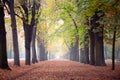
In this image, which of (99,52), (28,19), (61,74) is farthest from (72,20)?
(61,74)

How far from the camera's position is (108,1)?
16.0 metres

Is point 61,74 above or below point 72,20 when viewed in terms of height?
below

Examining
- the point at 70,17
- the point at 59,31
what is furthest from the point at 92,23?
the point at 59,31

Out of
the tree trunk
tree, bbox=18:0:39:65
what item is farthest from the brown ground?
tree, bbox=18:0:39:65

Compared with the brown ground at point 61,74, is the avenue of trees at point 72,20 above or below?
above

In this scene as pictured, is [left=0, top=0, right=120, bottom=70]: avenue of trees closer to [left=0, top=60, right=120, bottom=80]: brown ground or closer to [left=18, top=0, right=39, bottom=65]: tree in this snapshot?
[left=18, top=0, right=39, bottom=65]: tree

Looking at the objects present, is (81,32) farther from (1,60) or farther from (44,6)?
(1,60)

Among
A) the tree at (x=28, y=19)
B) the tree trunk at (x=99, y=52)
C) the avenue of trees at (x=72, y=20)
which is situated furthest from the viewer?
the tree at (x=28, y=19)

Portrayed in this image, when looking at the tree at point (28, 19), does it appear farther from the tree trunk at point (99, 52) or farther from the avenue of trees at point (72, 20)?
the tree trunk at point (99, 52)

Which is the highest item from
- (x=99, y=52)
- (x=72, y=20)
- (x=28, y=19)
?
(x=28, y=19)

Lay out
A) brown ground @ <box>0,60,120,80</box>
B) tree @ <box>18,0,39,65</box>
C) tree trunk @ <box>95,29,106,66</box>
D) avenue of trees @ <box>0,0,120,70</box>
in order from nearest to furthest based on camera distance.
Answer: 1. brown ground @ <box>0,60,120,80</box>
2. avenue of trees @ <box>0,0,120,70</box>
3. tree trunk @ <box>95,29,106,66</box>
4. tree @ <box>18,0,39,65</box>

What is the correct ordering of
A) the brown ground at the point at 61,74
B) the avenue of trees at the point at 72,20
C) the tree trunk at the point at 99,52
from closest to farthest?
the brown ground at the point at 61,74 → the avenue of trees at the point at 72,20 → the tree trunk at the point at 99,52

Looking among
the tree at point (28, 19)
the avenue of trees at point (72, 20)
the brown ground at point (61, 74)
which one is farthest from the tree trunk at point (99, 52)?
the tree at point (28, 19)

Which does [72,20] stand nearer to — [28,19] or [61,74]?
[28,19]
